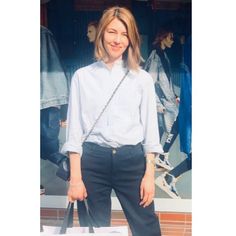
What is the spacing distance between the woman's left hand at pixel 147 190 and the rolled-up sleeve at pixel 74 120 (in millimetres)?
483

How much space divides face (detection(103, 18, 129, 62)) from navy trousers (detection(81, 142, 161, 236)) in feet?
2.08

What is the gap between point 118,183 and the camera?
137 inches

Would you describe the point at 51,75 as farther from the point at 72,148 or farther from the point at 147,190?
the point at 147,190

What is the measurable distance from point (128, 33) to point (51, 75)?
1.99ft

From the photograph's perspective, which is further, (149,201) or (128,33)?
(149,201)

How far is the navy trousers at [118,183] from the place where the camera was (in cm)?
344

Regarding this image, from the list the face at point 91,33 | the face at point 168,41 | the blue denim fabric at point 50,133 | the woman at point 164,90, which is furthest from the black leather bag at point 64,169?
the face at point 168,41

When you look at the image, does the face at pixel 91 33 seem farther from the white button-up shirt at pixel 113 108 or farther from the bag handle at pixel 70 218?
the bag handle at pixel 70 218

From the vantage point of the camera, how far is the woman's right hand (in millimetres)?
3512

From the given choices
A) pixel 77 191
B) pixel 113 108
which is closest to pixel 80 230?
pixel 77 191

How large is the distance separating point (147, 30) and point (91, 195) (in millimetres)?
1182
